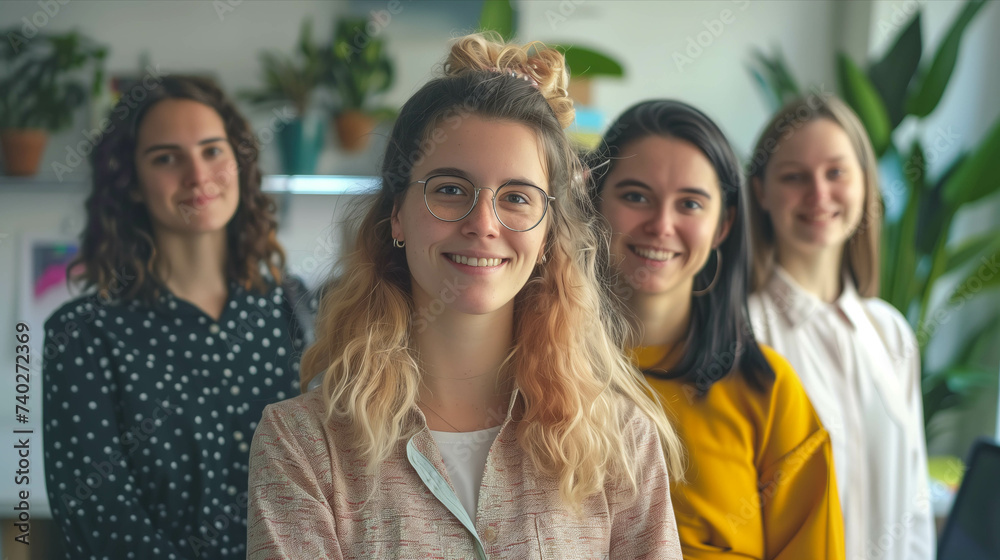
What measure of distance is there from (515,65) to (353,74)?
1.39 m

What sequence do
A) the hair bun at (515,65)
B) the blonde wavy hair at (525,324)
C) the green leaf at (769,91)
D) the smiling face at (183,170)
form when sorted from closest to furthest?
the blonde wavy hair at (525,324)
the hair bun at (515,65)
the smiling face at (183,170)
the green leaf at (769,91)

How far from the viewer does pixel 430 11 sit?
2.72m

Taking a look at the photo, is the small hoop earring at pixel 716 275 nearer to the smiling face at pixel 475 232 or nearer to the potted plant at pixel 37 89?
the smiling face at pixel 475 232

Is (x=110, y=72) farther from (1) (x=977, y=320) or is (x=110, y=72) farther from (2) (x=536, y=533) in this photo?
(1) (x=977, y=320)

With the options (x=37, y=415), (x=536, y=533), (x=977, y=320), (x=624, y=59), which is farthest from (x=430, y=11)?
(x=977, y=320)

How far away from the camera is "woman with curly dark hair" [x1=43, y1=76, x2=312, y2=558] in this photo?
174cm

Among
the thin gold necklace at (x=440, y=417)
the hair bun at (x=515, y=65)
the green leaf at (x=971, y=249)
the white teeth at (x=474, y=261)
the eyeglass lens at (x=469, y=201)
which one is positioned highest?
the hair bun at (x=515, y=65)

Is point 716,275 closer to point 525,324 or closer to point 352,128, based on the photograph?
point 525,324

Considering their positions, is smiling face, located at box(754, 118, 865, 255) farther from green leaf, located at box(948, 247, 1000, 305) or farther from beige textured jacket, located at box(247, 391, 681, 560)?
beige textured jacket, located at box(247, 391, 681, 560)

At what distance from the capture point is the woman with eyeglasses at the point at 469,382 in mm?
1167

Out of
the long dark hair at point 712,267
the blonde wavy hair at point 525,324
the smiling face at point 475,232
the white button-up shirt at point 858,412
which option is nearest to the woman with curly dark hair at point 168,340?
the blonde wavy hair at point 525,324

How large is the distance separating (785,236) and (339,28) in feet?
5.61

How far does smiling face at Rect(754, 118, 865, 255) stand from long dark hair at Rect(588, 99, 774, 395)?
451mm

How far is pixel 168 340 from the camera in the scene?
6.00 ft
